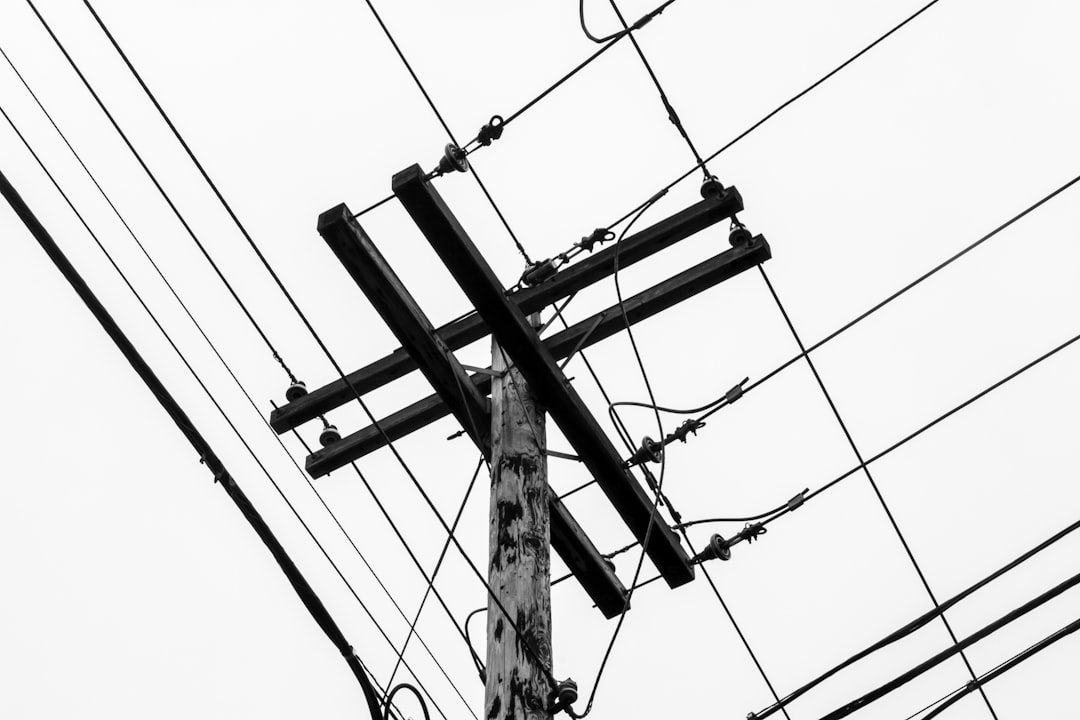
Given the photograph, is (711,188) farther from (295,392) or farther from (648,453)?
(295,392)

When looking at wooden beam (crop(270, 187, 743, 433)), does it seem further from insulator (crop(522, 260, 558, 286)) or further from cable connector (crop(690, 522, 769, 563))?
cable connector (crop(690, 522, 769, 563))

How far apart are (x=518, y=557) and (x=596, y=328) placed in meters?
1.79

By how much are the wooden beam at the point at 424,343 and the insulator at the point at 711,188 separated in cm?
164

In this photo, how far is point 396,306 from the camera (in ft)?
20.9

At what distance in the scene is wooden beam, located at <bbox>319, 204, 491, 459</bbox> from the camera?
6297mm

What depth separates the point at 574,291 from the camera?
7.15m

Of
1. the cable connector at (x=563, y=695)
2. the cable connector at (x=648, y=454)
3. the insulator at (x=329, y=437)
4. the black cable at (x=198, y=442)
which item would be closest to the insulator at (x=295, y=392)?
the insulator at (x=329, y=437)

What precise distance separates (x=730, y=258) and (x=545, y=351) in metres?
1.23

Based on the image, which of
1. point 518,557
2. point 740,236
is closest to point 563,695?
point 518,557

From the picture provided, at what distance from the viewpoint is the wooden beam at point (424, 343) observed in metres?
6.30

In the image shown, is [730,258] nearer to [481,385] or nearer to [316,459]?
[481,385]

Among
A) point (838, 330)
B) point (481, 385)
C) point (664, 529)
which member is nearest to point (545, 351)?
point (481, 385)

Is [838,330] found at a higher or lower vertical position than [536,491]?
higher

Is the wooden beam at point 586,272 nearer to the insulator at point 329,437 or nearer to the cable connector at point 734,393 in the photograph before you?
the insulator at point 329,437
